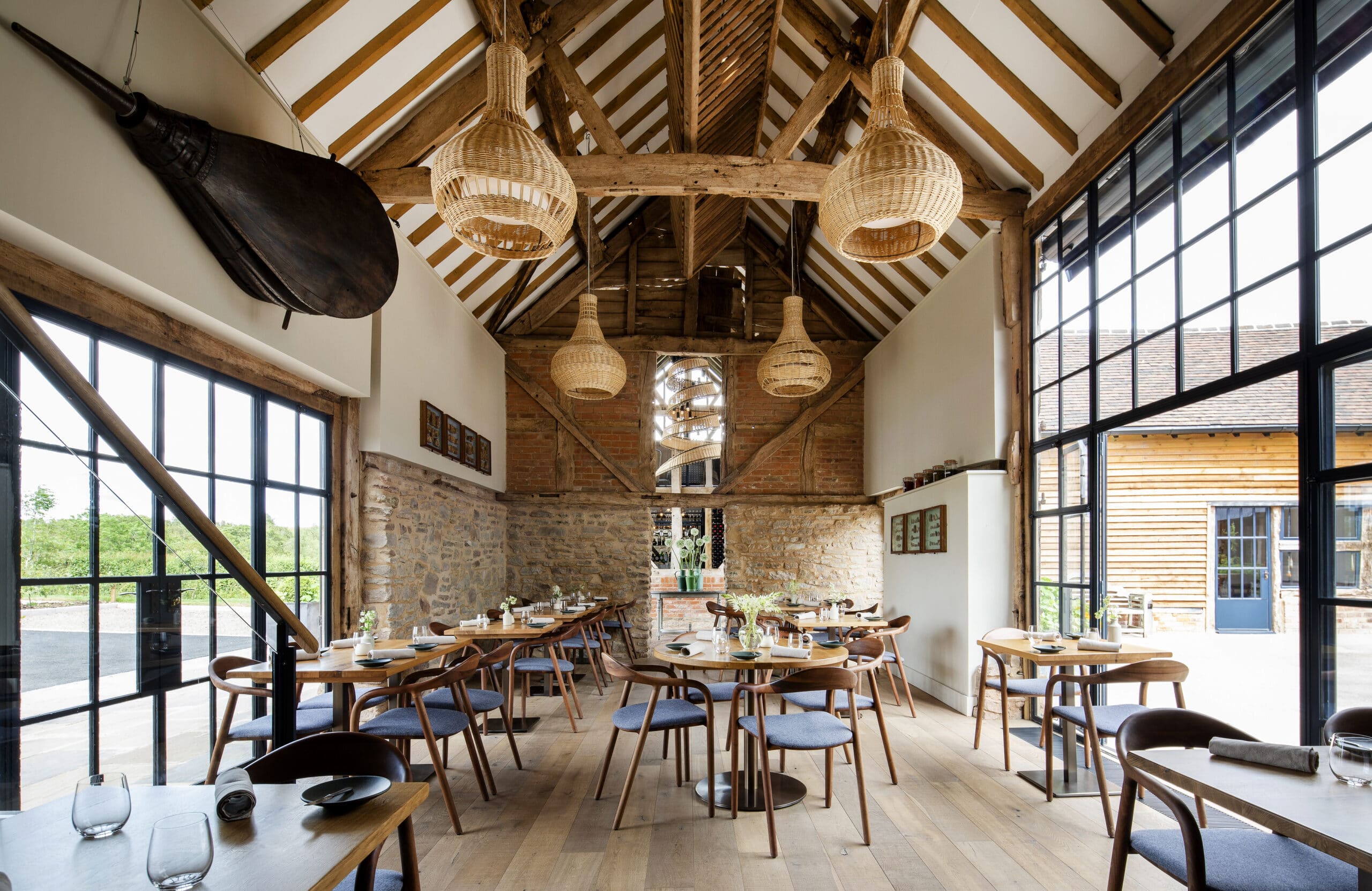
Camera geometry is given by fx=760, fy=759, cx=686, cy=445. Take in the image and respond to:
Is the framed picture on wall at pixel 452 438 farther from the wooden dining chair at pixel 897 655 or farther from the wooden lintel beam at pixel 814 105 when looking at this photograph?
the wooden dining chair at pixel 897 655

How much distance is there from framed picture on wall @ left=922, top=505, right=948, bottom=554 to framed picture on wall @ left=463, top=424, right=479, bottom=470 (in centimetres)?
487

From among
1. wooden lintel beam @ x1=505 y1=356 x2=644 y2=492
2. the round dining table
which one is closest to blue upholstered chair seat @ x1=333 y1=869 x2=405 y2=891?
the round dining table

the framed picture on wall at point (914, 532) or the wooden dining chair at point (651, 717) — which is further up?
the framed picture on wall at point (914, 532)

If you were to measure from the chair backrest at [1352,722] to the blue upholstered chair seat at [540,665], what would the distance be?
474cm

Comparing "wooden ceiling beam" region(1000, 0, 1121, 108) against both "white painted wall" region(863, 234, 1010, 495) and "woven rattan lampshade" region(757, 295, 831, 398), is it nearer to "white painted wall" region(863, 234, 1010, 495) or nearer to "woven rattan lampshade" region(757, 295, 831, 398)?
"white painted wall" region(863, 234, 1010, 495)

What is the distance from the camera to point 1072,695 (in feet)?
14.6

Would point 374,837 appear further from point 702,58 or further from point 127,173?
point 702,58

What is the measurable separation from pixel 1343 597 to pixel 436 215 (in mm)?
6737

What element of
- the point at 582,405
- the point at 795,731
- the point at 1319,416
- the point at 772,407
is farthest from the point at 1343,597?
the point at 582,405

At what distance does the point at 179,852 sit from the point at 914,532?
739cm

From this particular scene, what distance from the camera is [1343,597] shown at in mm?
3283

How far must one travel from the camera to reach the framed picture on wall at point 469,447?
8.25m

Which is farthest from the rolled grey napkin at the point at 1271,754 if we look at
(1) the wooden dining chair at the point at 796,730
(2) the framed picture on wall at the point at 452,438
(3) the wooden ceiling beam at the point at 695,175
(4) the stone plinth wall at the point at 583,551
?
(4) the stone plinth wall at the point at 583,551

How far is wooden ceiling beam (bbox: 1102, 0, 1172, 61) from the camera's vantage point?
14.8 feet
